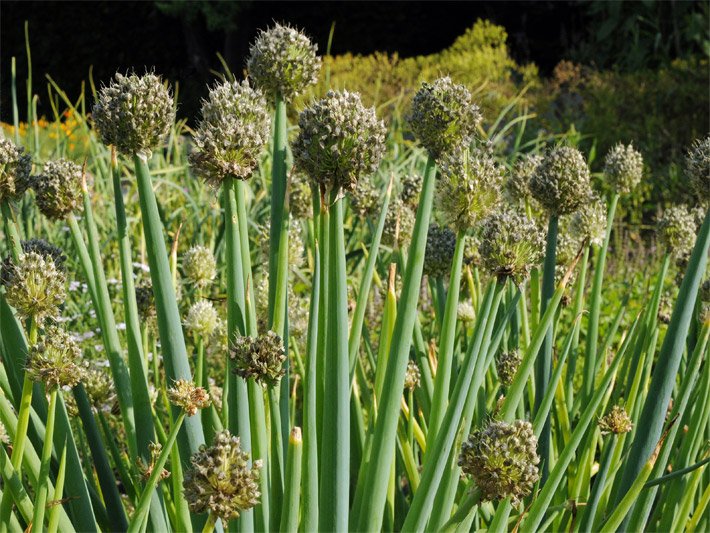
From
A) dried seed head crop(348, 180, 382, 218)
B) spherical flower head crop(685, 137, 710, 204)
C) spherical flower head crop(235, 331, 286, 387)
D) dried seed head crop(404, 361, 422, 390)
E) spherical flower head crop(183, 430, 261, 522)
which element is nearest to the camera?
spherical flower head crop(183, 430, 261, 522)

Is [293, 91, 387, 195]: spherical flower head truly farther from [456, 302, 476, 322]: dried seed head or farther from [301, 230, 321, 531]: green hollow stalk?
[456, 302, 476, 322]: dried seed head

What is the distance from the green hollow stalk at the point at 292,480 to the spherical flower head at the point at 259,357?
123 mm

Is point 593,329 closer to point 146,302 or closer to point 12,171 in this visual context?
point 146,302

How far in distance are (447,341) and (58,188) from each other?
685mm

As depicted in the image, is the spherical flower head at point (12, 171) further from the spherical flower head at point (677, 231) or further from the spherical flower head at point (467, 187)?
the spherical flower head at point (677, 231)

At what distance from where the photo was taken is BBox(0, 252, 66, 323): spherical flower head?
124 cm

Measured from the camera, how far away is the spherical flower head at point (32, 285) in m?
1.24

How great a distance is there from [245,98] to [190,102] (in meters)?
10.2

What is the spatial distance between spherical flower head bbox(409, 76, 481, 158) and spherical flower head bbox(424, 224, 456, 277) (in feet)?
1.53

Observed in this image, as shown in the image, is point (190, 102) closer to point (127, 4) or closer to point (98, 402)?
point (127, 4)

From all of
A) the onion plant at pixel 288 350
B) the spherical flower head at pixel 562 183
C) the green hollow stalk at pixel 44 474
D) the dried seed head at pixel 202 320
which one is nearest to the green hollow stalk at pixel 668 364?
the onion plant at pixel 288 350

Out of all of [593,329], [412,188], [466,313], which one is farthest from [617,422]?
[412,188]

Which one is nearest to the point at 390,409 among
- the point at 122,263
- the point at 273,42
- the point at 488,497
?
the point at 488,497

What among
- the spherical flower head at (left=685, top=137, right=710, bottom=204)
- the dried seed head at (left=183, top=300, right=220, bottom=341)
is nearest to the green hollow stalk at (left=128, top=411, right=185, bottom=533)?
the dried seed head at (left=183, top=300, right=220, bottom=341)
